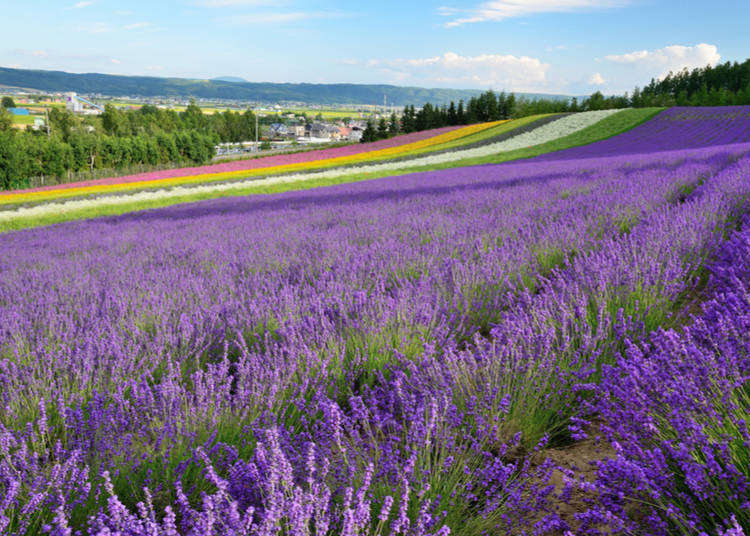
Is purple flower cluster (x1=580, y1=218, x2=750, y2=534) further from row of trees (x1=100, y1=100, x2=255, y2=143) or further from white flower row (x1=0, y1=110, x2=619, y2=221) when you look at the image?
row of trees (x1=100, y1=100, x2=255, y2=143)

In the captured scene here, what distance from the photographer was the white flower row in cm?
1653

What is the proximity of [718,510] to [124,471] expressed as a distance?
168cm

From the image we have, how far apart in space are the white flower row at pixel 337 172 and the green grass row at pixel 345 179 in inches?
25.9

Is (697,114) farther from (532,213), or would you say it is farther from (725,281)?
(725,281)

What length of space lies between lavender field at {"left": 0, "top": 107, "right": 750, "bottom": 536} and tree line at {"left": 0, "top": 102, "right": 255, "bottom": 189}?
5264cm

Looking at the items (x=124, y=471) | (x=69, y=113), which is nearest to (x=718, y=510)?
(x=124, y=471)

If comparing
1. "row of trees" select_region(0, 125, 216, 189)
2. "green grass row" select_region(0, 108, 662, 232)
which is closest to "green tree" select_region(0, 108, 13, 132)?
"row of trees" select_region(0, 125, 216, 189)

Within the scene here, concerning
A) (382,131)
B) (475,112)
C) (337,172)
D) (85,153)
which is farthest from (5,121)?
(337,172)

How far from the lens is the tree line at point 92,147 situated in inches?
1838

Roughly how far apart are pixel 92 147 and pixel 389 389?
62.8 metres

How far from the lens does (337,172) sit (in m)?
22.6

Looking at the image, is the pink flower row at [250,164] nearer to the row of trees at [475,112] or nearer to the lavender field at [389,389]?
the row of trees at [475,112]

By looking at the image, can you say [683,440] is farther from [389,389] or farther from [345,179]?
[345,179]

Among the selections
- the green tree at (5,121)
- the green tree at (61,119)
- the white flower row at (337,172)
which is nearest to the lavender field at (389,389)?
the white flower row at (337,172)
